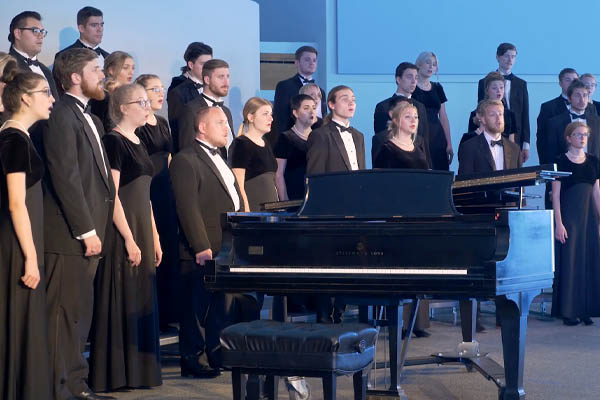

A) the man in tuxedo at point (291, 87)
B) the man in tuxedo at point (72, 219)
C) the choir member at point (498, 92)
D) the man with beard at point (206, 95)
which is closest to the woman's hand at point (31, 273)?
the man in tuxedo at point (72, 219)

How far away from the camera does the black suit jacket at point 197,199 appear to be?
5.22m

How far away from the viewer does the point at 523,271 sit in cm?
407

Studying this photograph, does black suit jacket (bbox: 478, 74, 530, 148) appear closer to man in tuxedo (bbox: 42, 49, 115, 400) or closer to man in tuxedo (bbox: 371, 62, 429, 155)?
man in tuxedo (bbox: 371, 62, 429, 155)

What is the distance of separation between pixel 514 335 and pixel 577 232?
364 cm

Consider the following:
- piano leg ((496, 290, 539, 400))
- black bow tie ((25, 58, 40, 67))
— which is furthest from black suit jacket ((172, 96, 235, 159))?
piano leg ((496, 290, 539, 400))

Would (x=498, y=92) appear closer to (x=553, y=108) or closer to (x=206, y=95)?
(x=553, y=108)

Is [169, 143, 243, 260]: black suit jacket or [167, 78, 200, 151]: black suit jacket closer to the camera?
[169, 143, 243, 260]: black suit jacket

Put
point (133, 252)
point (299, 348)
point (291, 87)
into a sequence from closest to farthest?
1. point (299, 348)
2. point (133, 252)
3. point (291, 87)

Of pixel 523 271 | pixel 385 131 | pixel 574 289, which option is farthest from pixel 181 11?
pixel 523 271

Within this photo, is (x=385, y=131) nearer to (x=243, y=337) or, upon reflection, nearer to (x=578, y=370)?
(x=578, y=370)

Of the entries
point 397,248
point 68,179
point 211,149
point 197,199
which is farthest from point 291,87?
point 397,248

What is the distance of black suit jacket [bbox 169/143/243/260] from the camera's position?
5219 millimetres

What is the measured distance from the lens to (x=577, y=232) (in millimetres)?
7594

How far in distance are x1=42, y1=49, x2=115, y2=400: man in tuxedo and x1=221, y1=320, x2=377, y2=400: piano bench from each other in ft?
3.14
